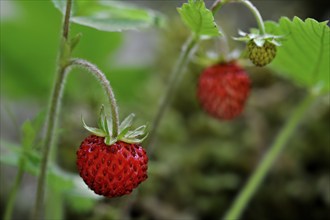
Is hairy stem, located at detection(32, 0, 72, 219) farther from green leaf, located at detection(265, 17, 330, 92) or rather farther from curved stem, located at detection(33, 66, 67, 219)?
green leaf, located at detection(265, 17, 330, 92)

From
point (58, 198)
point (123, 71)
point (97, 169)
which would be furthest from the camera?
point (123, 71)

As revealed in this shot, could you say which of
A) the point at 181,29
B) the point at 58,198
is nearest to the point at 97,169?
the point at 58,198

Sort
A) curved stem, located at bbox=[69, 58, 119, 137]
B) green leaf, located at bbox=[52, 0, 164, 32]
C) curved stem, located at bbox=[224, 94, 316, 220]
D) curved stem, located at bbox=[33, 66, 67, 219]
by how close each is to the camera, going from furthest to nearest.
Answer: curved stem, located at bbox=[224, 94, 316, 220], green leaf, located at bbox=[52, 0, 164, 32], curved stem, located at bbox=[33, 66, 67, 219], curved stem, located at bbox=[69, 58, 119, 137]

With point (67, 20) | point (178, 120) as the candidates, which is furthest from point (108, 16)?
point (178, 120)

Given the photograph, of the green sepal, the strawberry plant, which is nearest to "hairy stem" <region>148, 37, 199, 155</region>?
the strawberry plant

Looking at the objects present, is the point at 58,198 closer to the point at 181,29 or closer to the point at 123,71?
the point at 123,71

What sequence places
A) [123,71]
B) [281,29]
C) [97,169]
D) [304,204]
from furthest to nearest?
[123,71], [304,204], [281,29], [97,169]
